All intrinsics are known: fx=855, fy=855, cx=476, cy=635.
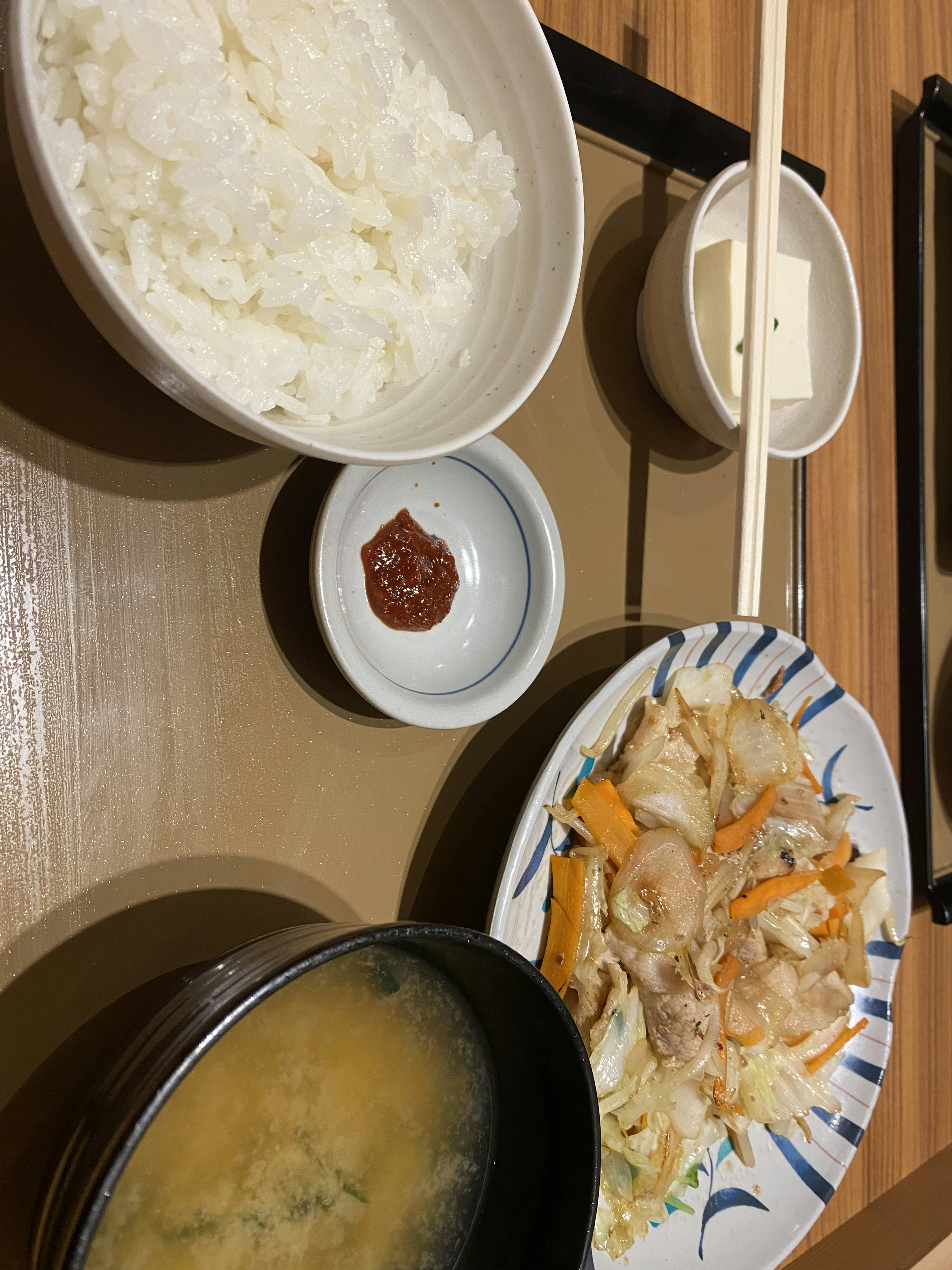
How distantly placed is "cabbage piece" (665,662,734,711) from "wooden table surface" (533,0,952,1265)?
0.41m

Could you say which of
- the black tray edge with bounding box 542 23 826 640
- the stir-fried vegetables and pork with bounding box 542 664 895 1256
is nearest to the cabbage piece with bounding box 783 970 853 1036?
the stir-fried vegetables and pork with bounding box 542 664 895 1256

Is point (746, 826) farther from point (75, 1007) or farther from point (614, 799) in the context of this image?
point (75, 1007)

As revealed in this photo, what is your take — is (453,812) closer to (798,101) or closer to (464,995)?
(464,995)

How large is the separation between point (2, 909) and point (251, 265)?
784 millimetres

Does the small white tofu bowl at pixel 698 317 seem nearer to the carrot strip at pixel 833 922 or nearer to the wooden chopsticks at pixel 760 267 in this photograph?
the wooden chopsticks at pixel 760 267

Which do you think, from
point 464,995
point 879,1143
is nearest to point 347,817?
point 464,995

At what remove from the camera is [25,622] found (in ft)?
3.36

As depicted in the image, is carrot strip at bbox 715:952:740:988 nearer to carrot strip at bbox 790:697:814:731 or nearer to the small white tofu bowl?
carrot strip at bbox 790:697:814:731

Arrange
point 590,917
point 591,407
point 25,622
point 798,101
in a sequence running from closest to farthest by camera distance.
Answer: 1. point 25,622
2. point 590,917
3. point 591,407
4. point 798,101

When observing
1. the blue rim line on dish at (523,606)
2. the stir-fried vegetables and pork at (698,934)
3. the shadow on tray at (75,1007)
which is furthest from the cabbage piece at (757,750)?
the shadow on tray at (75,1007)

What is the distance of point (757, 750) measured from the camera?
58.3 inches

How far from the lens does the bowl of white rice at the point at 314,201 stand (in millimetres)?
795

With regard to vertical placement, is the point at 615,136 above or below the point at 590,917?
above

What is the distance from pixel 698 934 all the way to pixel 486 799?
42 cm
